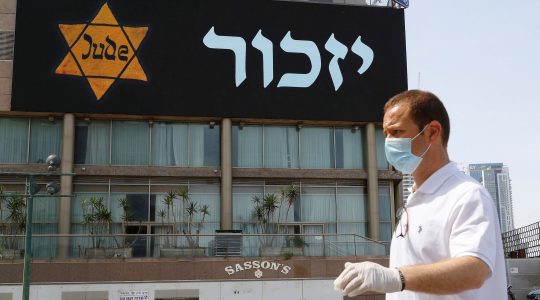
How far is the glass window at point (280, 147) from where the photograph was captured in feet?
121

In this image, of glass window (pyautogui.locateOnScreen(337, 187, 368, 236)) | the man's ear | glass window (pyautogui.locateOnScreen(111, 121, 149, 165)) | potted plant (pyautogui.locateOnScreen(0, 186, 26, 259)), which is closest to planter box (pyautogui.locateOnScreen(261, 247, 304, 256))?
glass window (pyautogui.locateOnScreen(337, 187, 368, 236))

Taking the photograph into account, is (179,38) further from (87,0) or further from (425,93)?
(425,93)

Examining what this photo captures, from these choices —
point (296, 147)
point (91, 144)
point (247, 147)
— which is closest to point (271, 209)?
point (247, 147)

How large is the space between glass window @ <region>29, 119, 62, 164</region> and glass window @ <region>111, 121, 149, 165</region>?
289 cm

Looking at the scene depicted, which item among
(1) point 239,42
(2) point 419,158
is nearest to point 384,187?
(1) point 239,42

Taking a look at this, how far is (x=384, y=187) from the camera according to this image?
1507 inches

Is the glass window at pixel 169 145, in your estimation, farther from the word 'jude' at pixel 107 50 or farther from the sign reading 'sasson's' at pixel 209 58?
the word 'jude' at pixel 107 50

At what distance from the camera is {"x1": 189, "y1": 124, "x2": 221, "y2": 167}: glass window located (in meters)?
36.1

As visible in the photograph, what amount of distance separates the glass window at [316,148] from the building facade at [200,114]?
0.07m

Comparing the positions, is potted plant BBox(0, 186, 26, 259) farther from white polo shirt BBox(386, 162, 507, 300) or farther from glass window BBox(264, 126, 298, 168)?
white polo shirt BBox(386, 162, 507, 300)

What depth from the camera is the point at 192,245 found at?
29.7 m

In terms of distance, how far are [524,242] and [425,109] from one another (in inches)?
1414

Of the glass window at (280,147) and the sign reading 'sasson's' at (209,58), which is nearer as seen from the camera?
the sign reading 'sasson's' at (209,58)

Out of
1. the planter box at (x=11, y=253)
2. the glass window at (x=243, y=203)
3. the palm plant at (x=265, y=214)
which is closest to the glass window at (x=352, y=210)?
the palm plant at (x=265, y=214)
